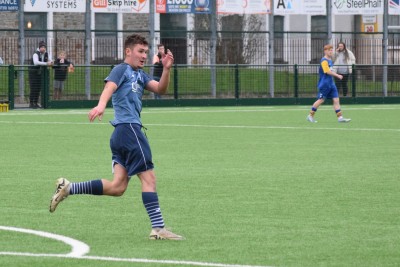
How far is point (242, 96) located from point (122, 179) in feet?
93.0

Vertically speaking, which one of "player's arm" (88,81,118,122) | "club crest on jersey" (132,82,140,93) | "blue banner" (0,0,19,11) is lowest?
"player's arm" (88,81,118,122)

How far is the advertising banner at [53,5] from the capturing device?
36.5 m

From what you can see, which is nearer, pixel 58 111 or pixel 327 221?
pixel 327 221

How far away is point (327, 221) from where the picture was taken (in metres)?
10.4

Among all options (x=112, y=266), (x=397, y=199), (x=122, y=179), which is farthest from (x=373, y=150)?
(x=112, y=266)

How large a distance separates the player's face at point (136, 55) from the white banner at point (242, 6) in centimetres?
2979

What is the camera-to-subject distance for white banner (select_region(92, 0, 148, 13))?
123ft

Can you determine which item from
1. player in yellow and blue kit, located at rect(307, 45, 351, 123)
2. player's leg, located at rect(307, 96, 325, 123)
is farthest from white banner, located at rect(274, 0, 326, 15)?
player's leg, located at rect(307, 96, 325, 123)

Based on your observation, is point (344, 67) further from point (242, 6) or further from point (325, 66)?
point (325, 66)

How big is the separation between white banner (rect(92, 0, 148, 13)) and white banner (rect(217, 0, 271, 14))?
2.76 metres

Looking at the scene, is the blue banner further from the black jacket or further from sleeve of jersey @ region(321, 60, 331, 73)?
sleeve of jersey @ region(321, 60, 331, 73)

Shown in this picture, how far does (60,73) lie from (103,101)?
83.6 feet

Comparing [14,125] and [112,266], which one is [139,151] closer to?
[112,266]

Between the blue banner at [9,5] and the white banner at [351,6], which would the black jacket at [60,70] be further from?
the white banner at [351,6]
